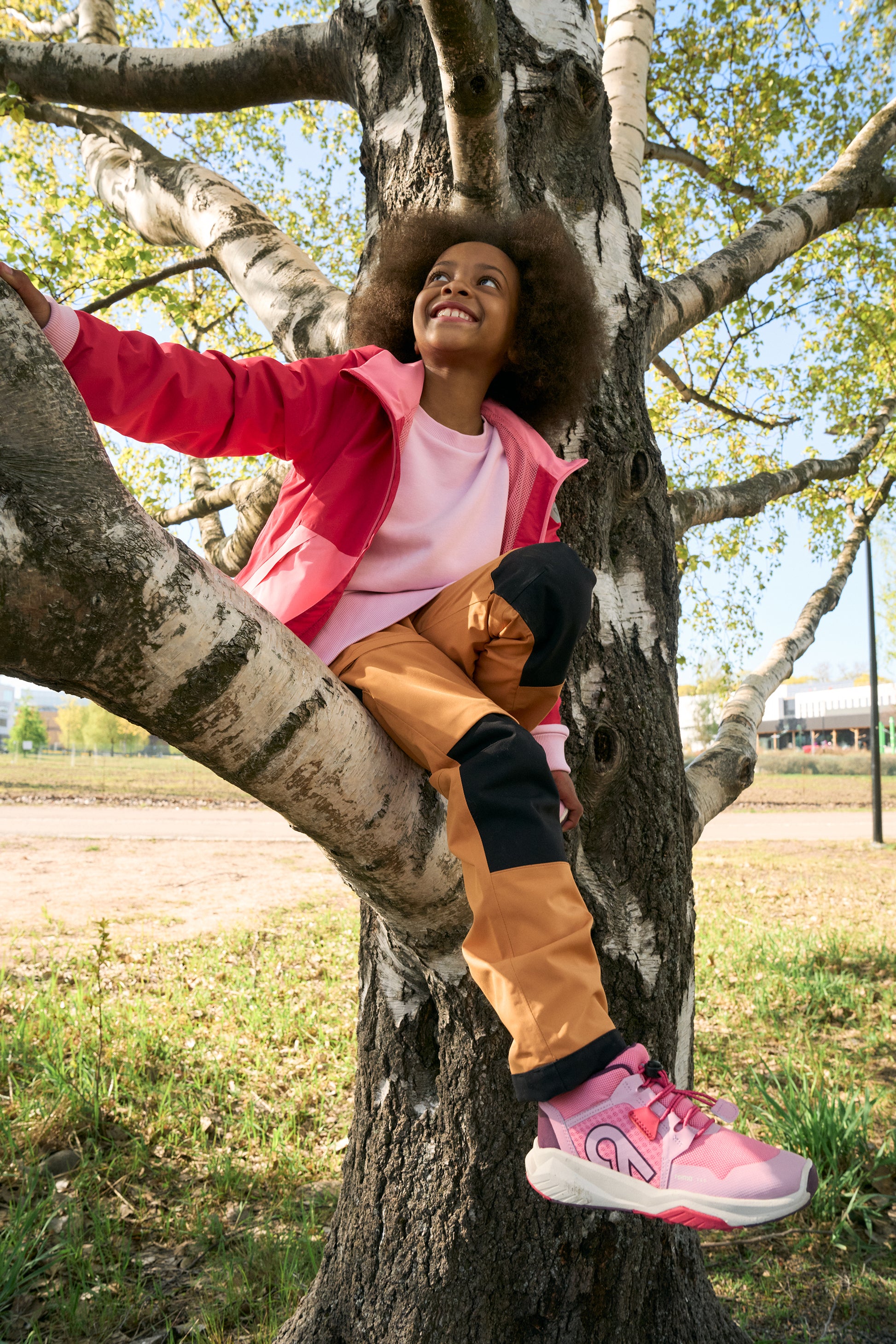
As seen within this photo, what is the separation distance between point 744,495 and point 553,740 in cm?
197

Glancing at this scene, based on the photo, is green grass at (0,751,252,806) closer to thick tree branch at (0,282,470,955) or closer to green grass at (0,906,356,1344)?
green grass at (0,906,356,1344)

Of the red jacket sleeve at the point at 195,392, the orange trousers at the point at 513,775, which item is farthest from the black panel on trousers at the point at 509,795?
the red jacket sleeve at the point at 195,392

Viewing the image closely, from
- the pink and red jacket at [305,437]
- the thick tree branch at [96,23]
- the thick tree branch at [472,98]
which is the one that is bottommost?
the pink and red jacket at [305,437]

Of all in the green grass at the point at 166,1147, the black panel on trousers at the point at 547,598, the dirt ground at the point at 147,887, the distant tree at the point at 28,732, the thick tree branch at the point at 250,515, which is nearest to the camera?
the black panel on trousers at the point at 547,598

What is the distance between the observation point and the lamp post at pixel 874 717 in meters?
11.5

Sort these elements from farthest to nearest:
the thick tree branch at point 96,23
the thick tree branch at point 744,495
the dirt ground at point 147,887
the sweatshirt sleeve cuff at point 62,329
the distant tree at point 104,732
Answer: the distant tree at point 104,732 → the dirt ground at point 147,887 → the thick tree branch at point 96,23 → the thick tree branch at point 744,495 → the sweatshirt sleeve cuff at point 62,329

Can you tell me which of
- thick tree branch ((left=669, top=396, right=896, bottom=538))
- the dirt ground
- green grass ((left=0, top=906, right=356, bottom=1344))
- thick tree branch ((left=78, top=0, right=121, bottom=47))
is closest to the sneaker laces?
green grass ((left=0, top=906, right=356, bottom=1344))

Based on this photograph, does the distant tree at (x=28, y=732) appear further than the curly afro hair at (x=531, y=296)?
Yes

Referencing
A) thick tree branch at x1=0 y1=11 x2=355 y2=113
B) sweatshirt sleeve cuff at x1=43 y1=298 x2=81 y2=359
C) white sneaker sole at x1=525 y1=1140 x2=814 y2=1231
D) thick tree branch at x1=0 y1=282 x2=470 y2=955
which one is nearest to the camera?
thick tree branch at x1=0 y1=282 x2=470 y2=955

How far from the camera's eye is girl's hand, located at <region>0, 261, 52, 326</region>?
1145mm

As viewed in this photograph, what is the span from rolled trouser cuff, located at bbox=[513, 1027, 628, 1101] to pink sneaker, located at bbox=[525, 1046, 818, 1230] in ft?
0.06

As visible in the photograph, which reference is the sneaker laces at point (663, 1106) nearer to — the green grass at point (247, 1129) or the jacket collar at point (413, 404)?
the jacket collar at point (413, 404)

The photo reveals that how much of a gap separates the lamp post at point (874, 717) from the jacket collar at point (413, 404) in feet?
34.7

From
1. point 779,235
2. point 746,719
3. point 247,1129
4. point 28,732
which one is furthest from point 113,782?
point 779,235
